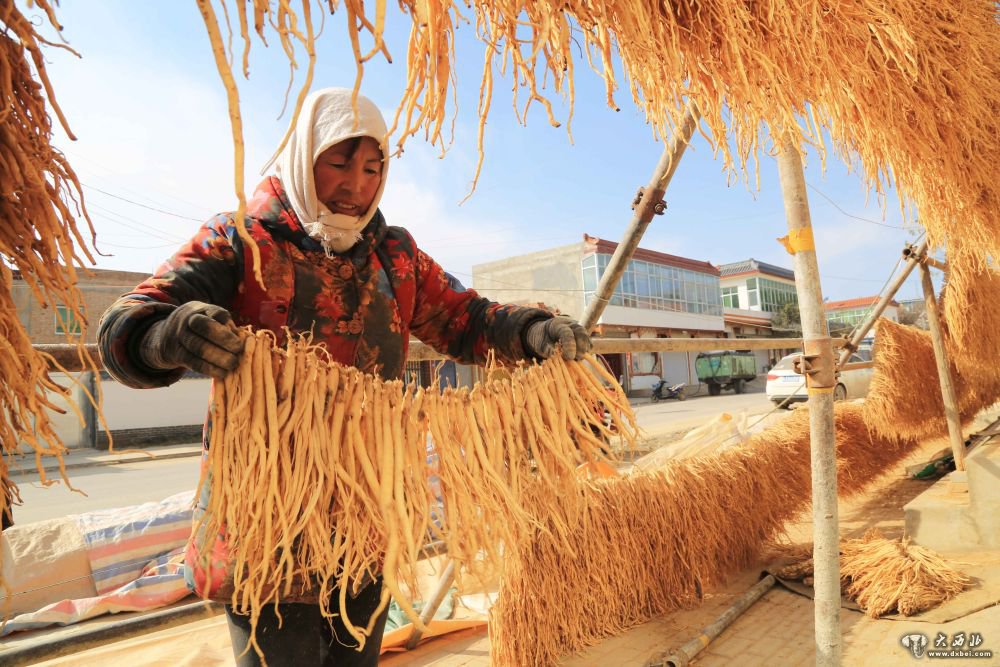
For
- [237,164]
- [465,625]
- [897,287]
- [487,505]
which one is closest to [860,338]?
[897,287]

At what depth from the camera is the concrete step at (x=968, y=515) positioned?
10.9 ft

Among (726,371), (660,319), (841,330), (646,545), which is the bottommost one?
(646,545)

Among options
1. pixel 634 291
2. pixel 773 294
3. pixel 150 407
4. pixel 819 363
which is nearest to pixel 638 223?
pixel 819 363

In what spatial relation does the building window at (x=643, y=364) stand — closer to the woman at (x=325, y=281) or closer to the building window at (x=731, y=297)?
the building window at (x=731, y=297)

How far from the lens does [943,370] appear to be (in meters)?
4.43

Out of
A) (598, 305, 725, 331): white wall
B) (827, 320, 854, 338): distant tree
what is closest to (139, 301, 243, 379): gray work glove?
(827, 320, 854, 338): distant tree

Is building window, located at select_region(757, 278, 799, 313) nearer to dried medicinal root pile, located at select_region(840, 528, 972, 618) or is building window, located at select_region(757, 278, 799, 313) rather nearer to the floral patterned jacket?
dried medicinal root pile, located at select_region(840, 528, 972, 618)

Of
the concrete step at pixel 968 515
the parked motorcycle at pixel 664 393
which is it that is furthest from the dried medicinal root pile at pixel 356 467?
the parked motorcycle at pixel 664 393

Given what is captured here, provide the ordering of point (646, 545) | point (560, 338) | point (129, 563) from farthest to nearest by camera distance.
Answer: point (129, 563) < point (646, 545) < point (560, 338)

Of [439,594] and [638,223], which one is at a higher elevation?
[638,223]

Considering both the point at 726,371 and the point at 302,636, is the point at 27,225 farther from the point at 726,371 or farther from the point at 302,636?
the point at 726,371

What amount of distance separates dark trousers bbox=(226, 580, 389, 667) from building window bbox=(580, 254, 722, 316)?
24.3 metres

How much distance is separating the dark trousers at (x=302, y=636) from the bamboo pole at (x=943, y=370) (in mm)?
4682

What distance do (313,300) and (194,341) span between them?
0.41 m
